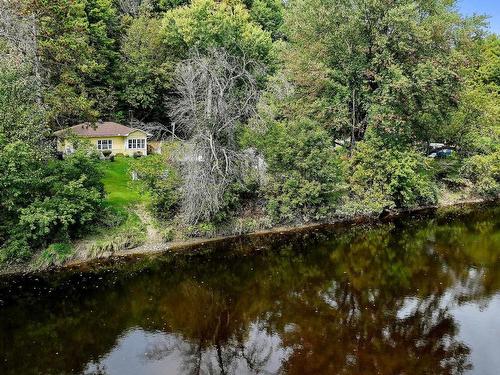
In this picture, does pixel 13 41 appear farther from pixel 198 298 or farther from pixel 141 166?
pixel 198 298

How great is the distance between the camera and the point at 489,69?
54000 mm

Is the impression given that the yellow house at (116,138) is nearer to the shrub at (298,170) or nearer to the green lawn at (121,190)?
the green lawn at (121,190)

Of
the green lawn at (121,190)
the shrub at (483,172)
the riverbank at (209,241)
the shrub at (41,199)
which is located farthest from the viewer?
the shrub at (483,172)

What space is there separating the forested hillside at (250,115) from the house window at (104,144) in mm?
4157

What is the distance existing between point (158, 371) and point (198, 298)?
5.66 m

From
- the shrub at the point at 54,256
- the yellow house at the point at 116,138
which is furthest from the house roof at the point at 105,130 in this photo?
the shrub at the point at 54,256

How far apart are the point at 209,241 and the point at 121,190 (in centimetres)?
799

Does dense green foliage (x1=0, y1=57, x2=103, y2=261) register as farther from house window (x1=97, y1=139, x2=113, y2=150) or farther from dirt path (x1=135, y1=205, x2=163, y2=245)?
house window (x1=97, y1=139, x2=113, y2=150)

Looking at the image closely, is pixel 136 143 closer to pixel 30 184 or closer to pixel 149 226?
pixel 149 226

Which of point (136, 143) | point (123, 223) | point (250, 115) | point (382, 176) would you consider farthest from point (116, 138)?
point (382, 176)

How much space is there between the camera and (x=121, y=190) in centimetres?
3116

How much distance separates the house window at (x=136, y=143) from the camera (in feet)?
137

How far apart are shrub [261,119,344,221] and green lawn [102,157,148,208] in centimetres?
862

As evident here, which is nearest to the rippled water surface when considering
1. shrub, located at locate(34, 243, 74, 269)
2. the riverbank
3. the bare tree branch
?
the riverbank
